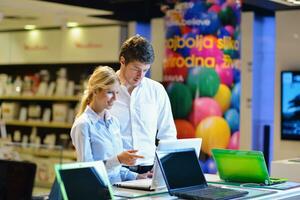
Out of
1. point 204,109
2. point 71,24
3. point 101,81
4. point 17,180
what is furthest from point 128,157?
point 71,24

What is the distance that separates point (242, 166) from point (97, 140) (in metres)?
0.85

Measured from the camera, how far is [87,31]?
9.55 meters

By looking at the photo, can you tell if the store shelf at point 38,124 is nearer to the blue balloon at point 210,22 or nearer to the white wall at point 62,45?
the white wall at point 62,45

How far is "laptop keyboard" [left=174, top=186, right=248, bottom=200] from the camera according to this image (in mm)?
3072

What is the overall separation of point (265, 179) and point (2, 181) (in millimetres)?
1838

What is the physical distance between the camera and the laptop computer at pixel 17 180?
2.18 metres

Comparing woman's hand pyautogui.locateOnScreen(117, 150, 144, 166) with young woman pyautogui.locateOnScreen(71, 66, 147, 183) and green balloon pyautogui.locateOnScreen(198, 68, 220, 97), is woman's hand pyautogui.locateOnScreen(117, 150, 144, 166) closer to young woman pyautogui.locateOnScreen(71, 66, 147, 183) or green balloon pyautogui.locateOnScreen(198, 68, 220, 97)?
young woman pyautogui.locateOnScreen(71, 66, 147, 183)

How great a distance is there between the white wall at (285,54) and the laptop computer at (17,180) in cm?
658

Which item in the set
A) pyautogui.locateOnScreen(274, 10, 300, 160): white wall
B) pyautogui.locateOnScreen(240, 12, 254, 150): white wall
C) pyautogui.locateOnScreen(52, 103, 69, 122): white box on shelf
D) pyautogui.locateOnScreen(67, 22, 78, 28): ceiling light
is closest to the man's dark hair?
pyautogui.locateOnScreen(274, 10, 300, 160): white wall

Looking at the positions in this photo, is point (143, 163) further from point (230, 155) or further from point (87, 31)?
point (87, 31)

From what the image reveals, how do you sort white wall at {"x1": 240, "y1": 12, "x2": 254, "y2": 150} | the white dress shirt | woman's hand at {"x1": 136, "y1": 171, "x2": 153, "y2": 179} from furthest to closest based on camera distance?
1. white wall at {"x1": 240, "y1": 12, "x2": 254, "y2": 150}
2. the white dress shirt
3. woman's hand at {"x1": 136, "y1": 171, "x2": 153, "y2": 179}

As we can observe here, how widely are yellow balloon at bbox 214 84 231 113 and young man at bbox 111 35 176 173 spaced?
2765 mm

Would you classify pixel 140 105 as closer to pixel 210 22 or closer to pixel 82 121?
pixel 82 121

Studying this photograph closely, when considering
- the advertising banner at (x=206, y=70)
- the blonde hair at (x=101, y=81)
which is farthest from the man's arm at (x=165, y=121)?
the advertising banner at (x=206, y=70)
